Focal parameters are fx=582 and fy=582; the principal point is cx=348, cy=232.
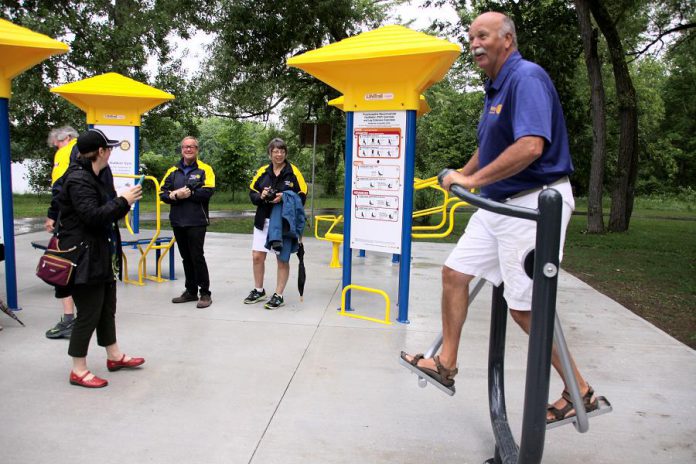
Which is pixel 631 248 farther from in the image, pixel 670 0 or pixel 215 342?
pixel 215 342

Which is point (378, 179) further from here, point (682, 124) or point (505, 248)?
point (682, 124)

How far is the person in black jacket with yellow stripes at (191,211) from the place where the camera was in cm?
561

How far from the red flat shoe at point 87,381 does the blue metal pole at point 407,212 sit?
2.65m

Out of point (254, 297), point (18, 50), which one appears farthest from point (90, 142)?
point (254, 297)

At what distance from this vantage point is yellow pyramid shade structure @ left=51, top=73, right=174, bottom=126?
880 centimetres

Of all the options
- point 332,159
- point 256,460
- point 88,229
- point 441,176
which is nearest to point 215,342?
point 88,229

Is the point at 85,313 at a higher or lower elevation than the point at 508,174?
lower

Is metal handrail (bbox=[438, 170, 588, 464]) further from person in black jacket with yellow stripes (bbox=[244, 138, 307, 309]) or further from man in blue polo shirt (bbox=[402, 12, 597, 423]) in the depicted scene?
person in black jacket with yellow stripes (bbox=[244, 138, 307, 309])

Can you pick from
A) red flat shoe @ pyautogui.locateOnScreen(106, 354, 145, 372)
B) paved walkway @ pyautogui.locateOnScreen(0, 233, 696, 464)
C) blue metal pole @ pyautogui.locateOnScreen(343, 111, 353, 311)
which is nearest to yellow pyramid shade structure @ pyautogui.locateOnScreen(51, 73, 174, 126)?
paved walkway @ pyautogui.locateOnScreen(0, 233, 696, 464)

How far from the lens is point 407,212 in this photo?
5227 millimetres

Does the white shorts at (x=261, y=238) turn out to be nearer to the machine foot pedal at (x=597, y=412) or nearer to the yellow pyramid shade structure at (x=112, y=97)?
the machine foot pedal at (x=597, y=412)

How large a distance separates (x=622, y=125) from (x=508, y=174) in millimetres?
14382

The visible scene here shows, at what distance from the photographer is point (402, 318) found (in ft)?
17.4

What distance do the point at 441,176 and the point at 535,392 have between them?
2.99ft
